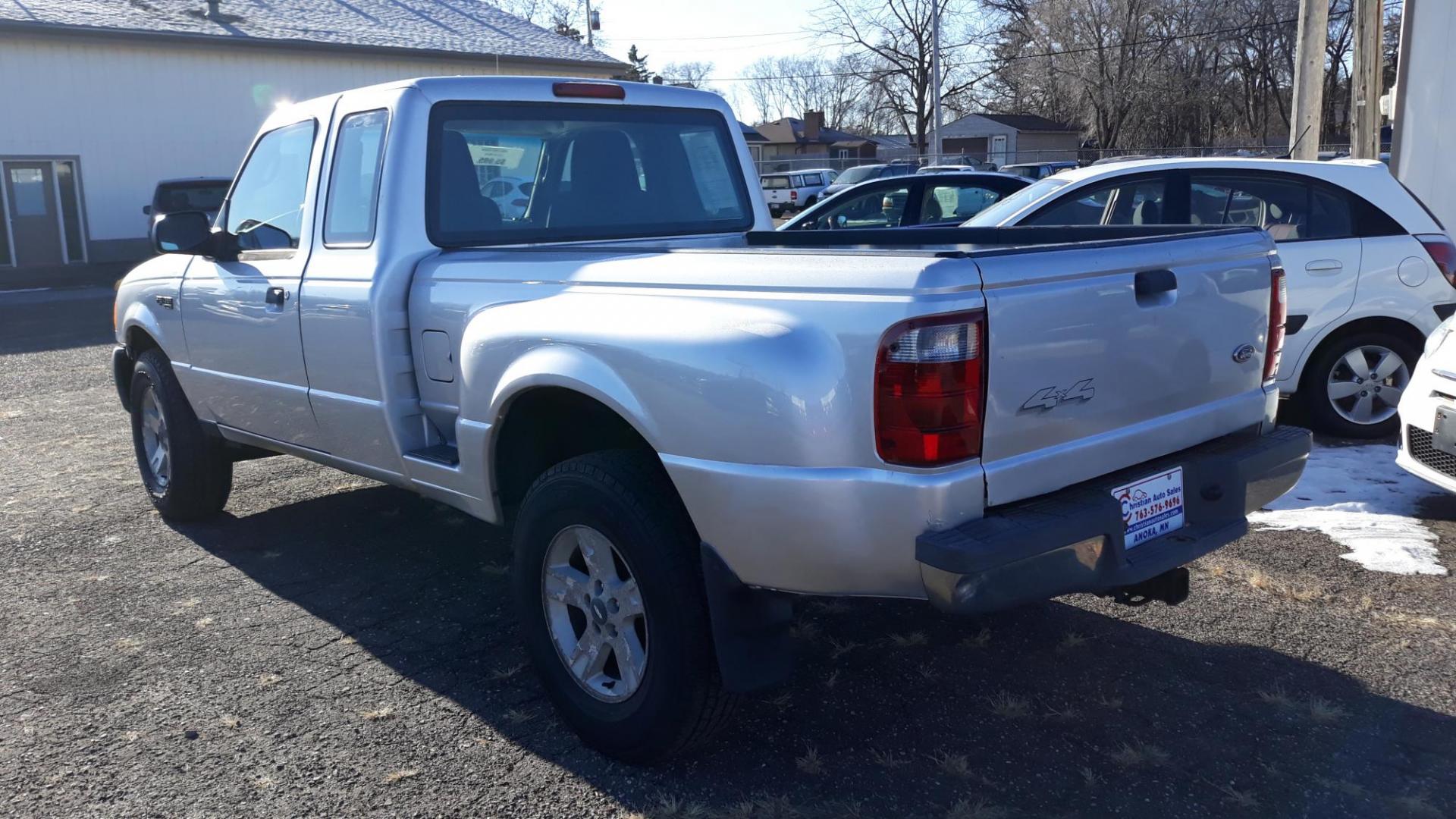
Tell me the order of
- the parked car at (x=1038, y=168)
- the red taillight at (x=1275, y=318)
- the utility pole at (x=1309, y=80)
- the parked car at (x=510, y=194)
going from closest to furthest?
1. the red taillight at (x=1275, y=318)
2. the parked car at (x=510, y=194)
3. the utility pole at (x=1309, y=80)
4. the parked car at (x=1038, y=168)

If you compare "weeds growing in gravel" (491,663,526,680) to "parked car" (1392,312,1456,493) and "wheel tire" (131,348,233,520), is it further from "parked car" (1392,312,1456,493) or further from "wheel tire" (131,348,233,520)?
"parked car" (1392,312,1456,493)

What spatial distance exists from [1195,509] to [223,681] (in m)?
3.24

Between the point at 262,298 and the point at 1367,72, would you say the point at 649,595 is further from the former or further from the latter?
the point at 1367,72

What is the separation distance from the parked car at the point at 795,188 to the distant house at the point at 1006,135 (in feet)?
65.7

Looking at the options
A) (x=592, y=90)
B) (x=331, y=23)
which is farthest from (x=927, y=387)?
(x=331, y=23)

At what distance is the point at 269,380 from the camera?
4863 millimetres

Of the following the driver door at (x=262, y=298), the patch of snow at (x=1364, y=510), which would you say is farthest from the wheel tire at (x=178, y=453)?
the patch of snow at (x=1364, y=510)

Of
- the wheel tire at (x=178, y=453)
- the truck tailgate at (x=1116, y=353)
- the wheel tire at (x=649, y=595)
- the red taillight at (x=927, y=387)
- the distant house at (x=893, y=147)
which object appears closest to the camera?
the red taillight at (x=927, y=387)

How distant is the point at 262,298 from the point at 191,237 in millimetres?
551

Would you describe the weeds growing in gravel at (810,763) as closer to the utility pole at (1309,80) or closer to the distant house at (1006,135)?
the utility pole at (1309,80)

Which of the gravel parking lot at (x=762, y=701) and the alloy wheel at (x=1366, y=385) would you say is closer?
the gravel parking lot at (x=762, y=701)

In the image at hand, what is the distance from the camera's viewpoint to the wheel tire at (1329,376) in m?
6.92

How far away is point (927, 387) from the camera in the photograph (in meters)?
2.74

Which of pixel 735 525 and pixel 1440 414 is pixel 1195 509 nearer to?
pixel 735 525
